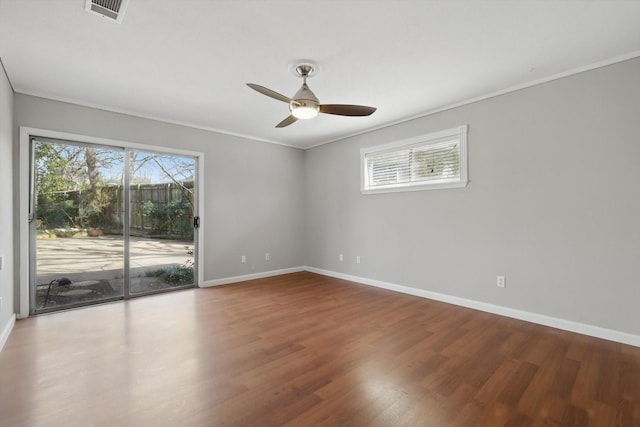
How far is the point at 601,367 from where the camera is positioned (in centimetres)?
224

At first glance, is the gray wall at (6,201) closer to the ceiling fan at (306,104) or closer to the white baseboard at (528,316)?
the ceiling fan at (306,104)

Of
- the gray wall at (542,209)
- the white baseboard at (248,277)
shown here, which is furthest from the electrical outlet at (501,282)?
the white baseboard at (248,277)

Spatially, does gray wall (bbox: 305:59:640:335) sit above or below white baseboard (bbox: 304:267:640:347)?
above

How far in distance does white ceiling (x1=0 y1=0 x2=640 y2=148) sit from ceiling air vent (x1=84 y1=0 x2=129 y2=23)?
0.06 metres

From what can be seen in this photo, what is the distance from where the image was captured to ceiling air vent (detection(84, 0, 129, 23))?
1.94 m

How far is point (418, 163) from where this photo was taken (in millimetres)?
4246

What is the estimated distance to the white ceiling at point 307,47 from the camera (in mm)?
2049

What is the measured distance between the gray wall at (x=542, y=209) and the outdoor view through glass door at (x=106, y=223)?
133 inches

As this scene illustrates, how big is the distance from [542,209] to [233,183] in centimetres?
443

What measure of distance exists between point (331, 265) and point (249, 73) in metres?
3.69

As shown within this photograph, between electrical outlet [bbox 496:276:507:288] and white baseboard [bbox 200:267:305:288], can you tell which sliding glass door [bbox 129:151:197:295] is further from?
electrical outlet [bbox 496:276:507:288]

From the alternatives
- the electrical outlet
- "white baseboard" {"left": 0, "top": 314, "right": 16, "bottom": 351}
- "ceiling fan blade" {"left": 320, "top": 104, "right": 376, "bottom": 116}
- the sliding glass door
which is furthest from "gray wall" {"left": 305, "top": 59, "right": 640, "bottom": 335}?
"white baseboard" {"left": 0, "top": 314, "right": 16, "bottom": 351}

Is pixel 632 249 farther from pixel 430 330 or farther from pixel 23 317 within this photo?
pixel 23 317

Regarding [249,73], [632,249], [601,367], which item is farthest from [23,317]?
[632,249]
